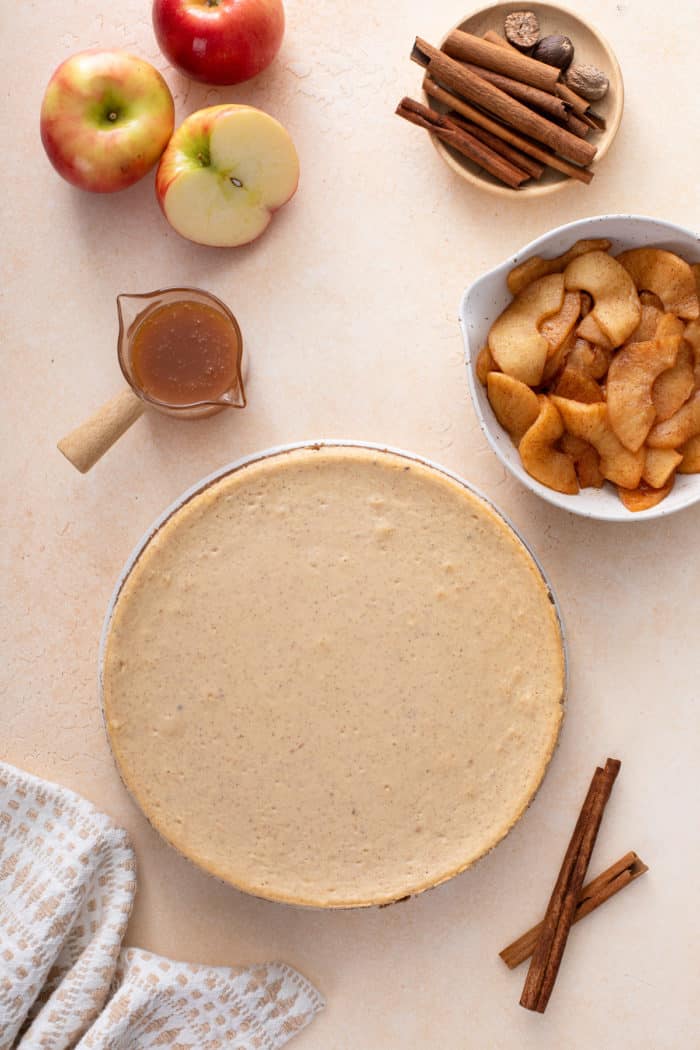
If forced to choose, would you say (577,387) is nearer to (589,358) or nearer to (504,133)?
(589,358)

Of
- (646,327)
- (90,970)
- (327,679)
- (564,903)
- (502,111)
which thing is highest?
(502,111)

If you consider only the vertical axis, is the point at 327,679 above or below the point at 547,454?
below

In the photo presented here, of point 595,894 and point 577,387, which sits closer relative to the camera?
point 577,387

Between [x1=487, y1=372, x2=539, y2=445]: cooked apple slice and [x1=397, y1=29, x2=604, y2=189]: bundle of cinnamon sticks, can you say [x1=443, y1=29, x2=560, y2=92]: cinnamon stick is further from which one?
[x1=487, y1=372, x2=539, y2=445]: cooked apple slice

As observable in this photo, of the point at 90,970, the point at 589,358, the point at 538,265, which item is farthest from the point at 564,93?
the point at 90,970

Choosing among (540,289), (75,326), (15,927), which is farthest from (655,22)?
(15,927)

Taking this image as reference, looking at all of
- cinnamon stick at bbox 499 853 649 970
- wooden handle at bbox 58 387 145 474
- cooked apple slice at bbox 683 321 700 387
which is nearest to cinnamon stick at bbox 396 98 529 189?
cooked apple slice at bbox 683 321 700 387
